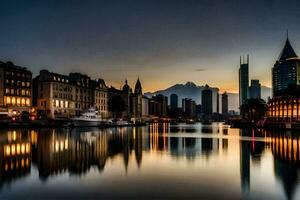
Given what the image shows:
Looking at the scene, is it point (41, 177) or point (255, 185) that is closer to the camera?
point (255, 185)

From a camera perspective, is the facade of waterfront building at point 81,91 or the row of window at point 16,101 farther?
the facade of waterfront building at point 81,91

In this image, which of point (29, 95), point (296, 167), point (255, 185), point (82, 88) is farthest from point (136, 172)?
point (82, 88)

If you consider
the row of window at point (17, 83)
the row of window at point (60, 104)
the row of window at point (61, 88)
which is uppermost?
the row of window at point (17, 83)

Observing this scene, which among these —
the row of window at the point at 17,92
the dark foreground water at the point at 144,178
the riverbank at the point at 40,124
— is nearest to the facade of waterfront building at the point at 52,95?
the row of window at the point at 17,92

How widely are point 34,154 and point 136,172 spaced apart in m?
15.8

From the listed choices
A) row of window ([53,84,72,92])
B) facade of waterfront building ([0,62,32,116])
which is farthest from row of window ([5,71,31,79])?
row of window ([53,84,72,92])

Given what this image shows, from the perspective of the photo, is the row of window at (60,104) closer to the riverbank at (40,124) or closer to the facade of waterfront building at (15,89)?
the facade of waterfront building at (15,89)

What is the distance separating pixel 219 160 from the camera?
39.2 m

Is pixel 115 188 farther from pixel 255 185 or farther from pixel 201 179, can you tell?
pixel 255 185

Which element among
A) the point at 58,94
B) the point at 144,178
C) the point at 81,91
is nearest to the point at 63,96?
the point at 58,94

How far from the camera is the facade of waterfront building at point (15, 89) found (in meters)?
141

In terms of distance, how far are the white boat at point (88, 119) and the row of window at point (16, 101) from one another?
25.1 meters

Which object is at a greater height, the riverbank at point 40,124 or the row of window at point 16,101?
the row of window at point 16,101

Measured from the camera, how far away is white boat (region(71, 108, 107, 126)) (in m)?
138
